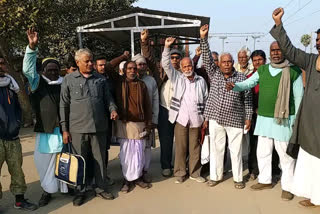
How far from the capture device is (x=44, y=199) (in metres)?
3.73

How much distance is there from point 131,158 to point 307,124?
227cm

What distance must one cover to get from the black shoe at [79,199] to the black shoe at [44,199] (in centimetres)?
36

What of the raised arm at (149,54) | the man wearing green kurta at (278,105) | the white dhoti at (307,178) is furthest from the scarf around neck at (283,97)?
the raised arm at (149,54)

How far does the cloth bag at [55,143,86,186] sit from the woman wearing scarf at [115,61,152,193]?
677 mm

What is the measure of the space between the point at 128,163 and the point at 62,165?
2.94 feet

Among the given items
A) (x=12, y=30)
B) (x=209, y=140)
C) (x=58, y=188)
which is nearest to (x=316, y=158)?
(x=209, y=140)

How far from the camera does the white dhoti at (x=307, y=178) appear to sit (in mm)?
3174

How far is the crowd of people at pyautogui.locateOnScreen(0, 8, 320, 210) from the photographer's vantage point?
11.0ft

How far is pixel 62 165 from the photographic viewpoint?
11.8ft

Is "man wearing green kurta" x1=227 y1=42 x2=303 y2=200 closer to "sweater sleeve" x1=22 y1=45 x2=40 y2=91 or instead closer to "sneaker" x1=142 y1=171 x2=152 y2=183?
"sneaker" x1=142 y1=171 x2=152 y2=183

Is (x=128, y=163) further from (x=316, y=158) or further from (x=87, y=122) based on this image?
(x=316, y=158)

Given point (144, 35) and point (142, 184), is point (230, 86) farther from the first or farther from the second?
point (142, 184)

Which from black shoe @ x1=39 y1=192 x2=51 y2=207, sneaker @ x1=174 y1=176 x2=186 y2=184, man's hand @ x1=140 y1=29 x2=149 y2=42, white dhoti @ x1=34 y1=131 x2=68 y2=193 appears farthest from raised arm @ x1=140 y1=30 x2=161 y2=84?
black shoe @ x1=39 y1=192 x2=51 y2=207

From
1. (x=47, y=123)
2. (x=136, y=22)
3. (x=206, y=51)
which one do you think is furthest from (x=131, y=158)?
(x=136, y=22)
